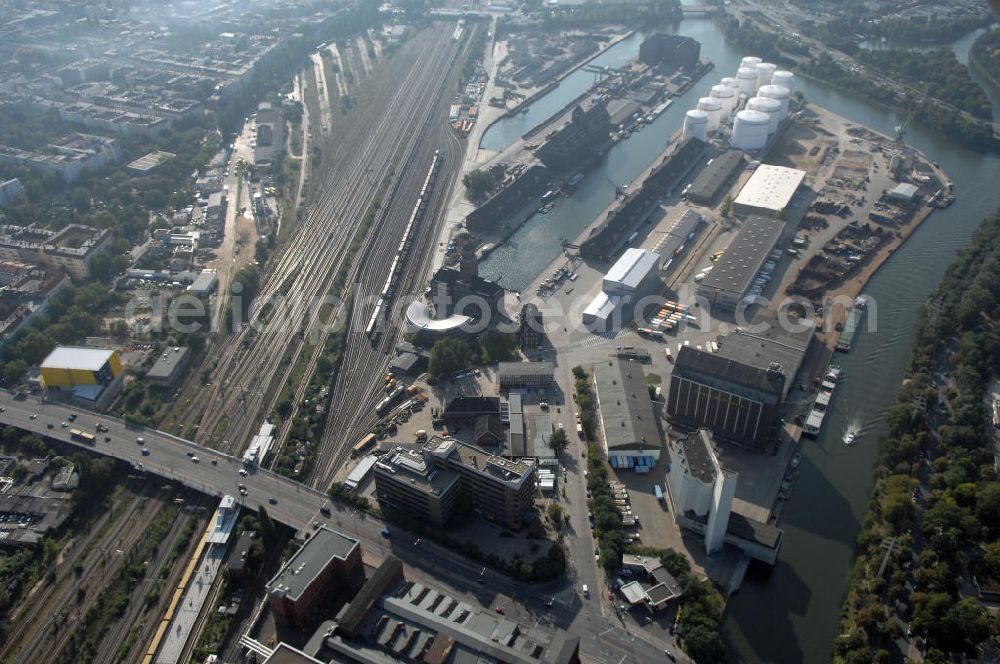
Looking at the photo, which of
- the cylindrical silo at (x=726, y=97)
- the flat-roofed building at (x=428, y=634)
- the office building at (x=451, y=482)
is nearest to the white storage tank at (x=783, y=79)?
the cylindrical silo at (x=726, y=97)

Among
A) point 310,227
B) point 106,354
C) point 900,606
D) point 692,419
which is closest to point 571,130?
point 310,227

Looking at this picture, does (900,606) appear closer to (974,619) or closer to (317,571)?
(974,619)

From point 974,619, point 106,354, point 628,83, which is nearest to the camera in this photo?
point 974,619

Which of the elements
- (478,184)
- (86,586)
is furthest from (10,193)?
(86,586)

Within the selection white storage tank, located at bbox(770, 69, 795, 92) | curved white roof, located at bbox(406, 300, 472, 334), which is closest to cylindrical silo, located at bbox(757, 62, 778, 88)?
white storage tank, located at bbox(770, 69, 795, 92)

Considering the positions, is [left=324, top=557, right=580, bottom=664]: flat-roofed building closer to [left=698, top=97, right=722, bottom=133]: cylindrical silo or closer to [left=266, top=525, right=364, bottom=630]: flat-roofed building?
[left=266, top=525, right=364, bottom=630]: flat-roofed building

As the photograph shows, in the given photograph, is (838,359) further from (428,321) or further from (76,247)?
(76,247)
